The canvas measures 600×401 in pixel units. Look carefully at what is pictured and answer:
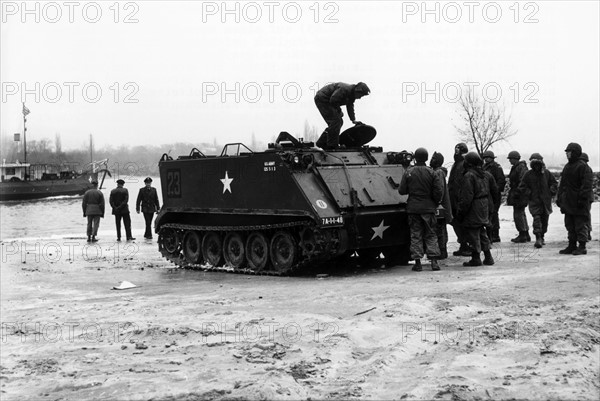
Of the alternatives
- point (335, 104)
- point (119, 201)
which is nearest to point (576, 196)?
point (335, 104)

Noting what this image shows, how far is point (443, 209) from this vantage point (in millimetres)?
12094

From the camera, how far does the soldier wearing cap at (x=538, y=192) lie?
557 inches

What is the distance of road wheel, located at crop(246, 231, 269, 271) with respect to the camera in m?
12.1

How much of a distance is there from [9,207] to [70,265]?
150 feet

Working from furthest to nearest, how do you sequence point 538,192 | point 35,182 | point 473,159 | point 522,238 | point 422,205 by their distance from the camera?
point 35,182
point 522,238
point 538,192
point 473,159
point 422,205

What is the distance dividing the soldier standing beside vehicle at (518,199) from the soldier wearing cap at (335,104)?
3.54 m

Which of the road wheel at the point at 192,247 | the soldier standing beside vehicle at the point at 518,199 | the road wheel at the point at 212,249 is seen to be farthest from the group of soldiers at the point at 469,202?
the road wheel at the point at 192,247

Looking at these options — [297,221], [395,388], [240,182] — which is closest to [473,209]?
A: [297,221]

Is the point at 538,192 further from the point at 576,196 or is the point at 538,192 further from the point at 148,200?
the point at 148,200

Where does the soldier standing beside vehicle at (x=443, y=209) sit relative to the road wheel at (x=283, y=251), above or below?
above

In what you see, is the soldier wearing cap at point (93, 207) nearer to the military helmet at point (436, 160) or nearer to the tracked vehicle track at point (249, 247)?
the tracked vehicle track at point (249, 247)

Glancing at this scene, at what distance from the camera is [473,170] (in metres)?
12.1

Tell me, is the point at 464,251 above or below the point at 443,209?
below

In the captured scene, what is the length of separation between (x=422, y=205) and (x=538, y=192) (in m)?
3.90
